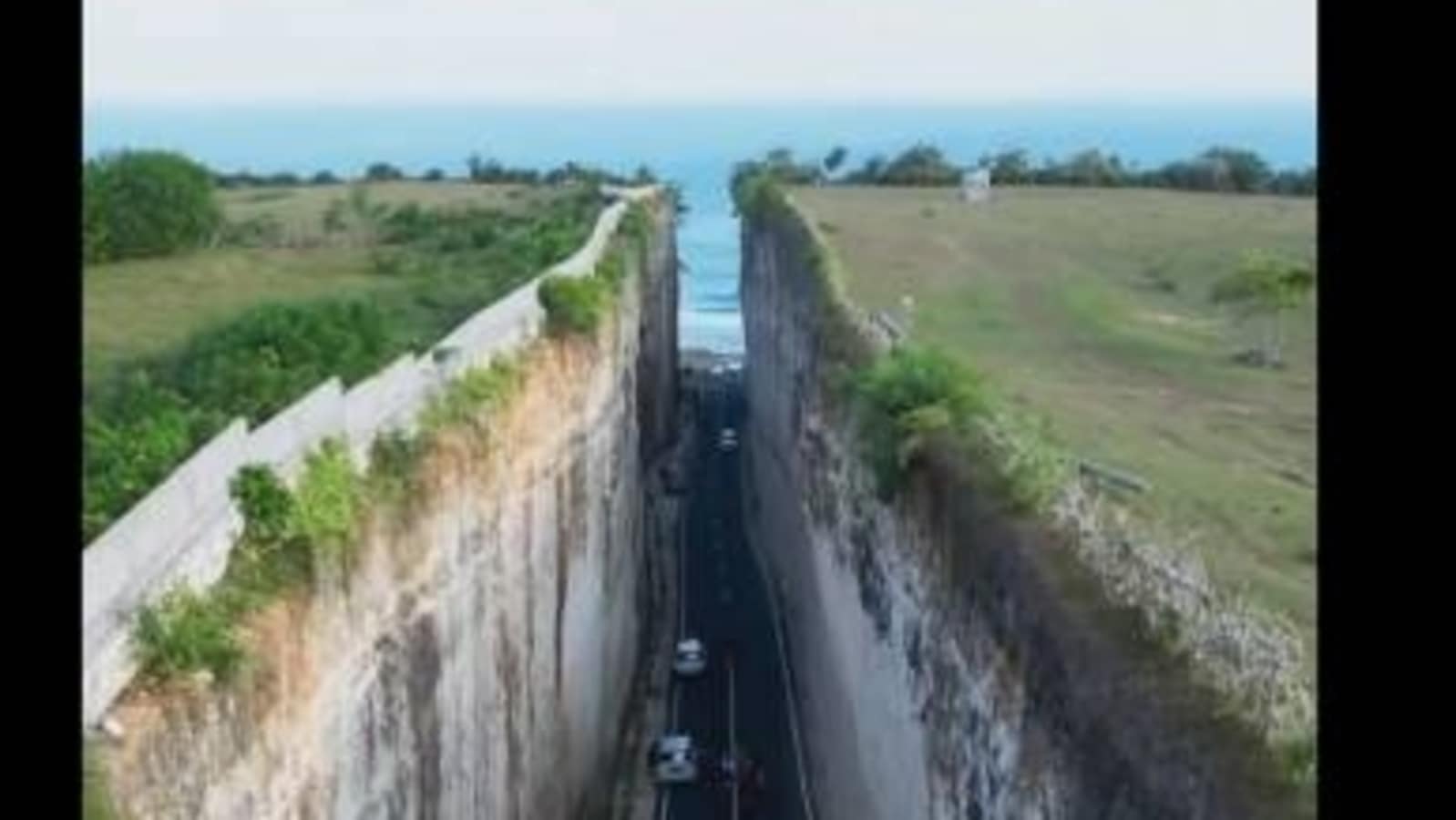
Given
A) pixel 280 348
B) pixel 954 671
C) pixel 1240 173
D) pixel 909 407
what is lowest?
pixel 954 671

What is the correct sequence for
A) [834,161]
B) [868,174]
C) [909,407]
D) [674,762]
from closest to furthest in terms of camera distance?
[909,407]
[674,762]
[868,174]
[834,161]

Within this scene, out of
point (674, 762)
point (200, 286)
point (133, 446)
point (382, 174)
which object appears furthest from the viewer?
point (382, 174)

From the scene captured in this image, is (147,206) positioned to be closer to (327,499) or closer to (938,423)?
(938,423)

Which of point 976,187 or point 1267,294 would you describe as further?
point 976,187

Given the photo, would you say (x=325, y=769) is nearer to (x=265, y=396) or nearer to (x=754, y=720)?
(x=265, y=396)

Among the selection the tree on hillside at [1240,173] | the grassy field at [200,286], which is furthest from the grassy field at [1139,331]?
the grassy field at [200,286]

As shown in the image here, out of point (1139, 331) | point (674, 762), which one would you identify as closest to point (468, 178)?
→ point (1139, 331)

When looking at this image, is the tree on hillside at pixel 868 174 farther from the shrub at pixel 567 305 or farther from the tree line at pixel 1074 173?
the shrub at pixel 567 305
